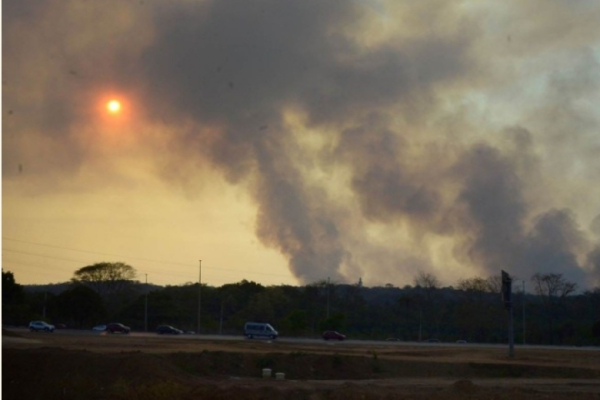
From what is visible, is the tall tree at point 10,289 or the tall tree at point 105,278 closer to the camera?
the tall tree at point 10,289

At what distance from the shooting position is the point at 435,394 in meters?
30.9

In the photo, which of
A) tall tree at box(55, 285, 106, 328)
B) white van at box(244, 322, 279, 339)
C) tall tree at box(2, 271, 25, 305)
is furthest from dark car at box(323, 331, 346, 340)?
tall tree at box(55, 285, 106, 328)

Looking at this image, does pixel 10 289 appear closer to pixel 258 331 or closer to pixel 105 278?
pixel 258 331

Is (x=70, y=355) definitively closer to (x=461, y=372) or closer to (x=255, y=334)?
(x=461, y=372)

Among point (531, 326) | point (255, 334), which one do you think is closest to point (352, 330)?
point (531, 326)

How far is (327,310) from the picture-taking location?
143 m

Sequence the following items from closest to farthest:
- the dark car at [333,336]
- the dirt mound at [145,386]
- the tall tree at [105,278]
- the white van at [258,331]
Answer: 1. the dirt mound at [145,386]
2. the white van at [258,331]
3. the dark car at [333,336]
4. the tall tree at [105,278]

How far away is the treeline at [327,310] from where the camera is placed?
119250 millimetres

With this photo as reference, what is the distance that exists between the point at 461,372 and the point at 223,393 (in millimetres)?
24191

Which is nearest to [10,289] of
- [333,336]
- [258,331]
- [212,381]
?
[258,331]

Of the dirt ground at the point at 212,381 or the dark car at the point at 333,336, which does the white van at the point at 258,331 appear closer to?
the dark car at the point at 333,336

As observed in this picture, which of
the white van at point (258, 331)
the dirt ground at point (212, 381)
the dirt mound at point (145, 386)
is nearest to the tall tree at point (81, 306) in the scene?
the white van at point (258, 331)

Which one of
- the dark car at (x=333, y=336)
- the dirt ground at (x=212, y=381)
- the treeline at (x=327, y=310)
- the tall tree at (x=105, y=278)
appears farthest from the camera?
the tall tree at (x=105, y=278)

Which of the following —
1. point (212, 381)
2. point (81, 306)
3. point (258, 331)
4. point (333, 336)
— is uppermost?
point (81, 306)
